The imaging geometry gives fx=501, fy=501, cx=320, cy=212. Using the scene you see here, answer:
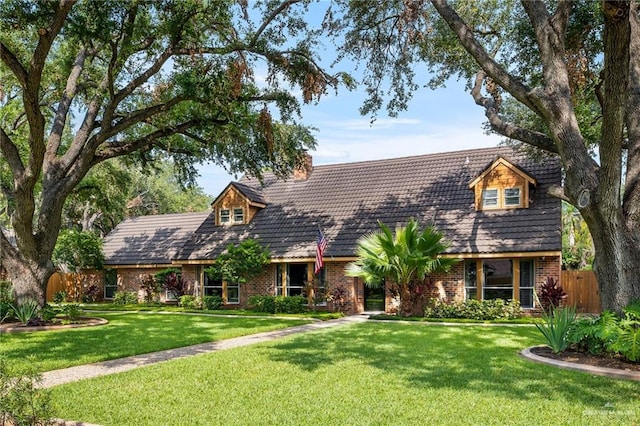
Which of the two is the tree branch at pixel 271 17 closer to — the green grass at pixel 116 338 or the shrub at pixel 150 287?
the green grass at pixel 116 338

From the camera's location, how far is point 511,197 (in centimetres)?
2000

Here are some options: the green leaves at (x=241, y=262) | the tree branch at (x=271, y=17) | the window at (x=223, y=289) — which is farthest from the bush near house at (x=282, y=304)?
the tree branch at (x=271, y=17)

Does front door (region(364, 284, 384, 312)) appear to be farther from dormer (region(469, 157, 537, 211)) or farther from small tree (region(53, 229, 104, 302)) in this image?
small tree (region(53, 229, 104, 302))

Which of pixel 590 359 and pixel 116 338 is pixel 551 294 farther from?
pixel 116 338

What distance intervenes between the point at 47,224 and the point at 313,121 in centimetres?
1015

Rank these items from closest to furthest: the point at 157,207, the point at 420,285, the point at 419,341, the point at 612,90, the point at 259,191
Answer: the point at 612,90 < the point at 419,341 < the point at 420,285 < the point at 259,191 < the point at 157,207

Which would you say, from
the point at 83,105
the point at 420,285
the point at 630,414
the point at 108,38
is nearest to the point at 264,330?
the point at 420,285

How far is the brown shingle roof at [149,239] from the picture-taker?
27.8 meters

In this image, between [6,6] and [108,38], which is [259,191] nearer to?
[108,38]

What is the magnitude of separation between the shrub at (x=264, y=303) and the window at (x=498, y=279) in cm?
843

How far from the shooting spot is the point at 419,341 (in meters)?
12.0

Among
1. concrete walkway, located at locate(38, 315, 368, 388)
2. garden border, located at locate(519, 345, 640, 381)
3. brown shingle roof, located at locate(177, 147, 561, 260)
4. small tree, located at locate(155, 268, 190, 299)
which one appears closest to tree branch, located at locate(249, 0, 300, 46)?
concrete walkway, located at locate(38, 315, 368, 388)

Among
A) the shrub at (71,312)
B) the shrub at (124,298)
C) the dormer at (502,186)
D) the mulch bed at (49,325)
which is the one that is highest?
the dormer at (502,186)

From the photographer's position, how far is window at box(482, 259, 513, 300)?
61.5 ft
